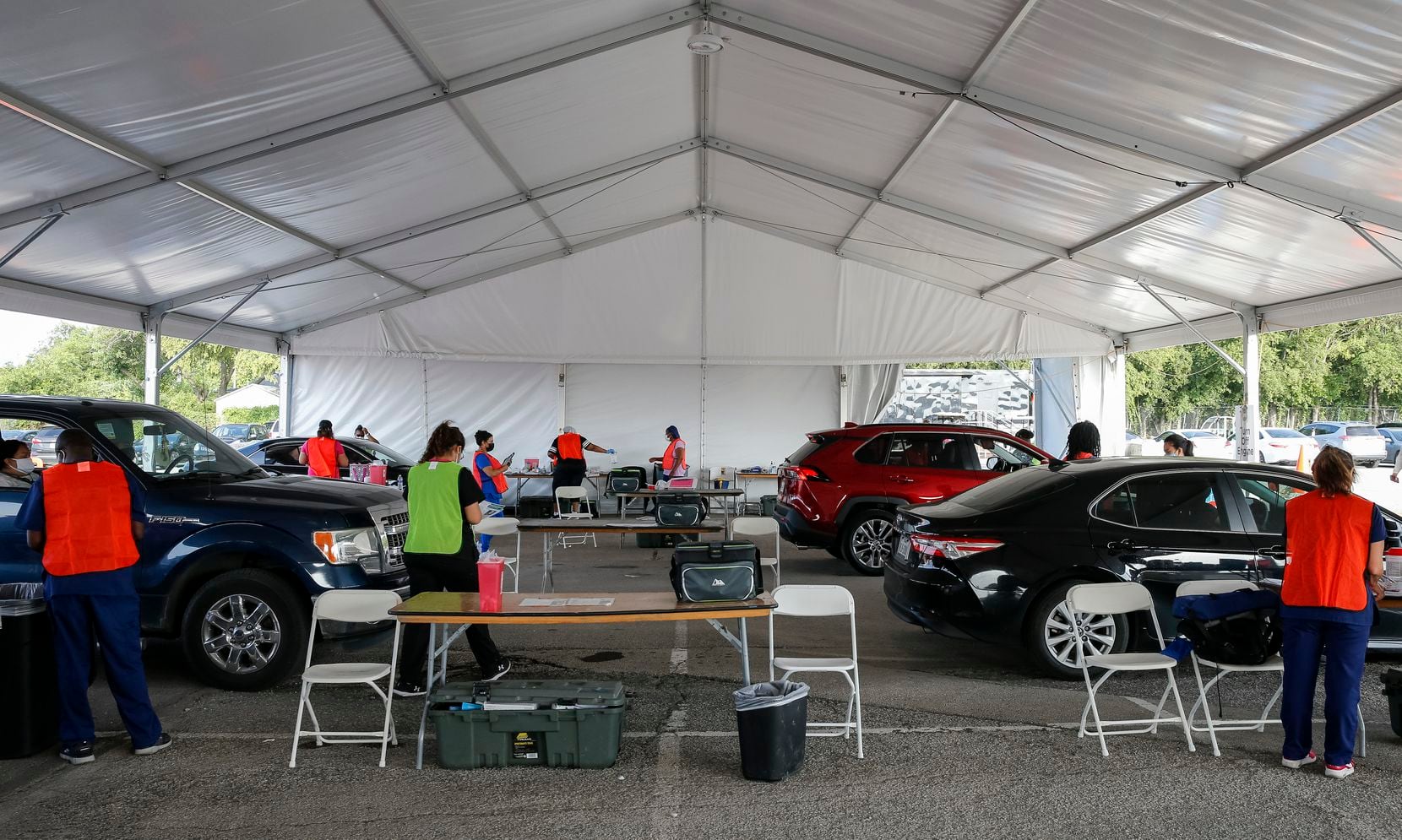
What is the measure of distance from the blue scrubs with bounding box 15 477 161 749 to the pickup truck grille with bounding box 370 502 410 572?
1.83 meters

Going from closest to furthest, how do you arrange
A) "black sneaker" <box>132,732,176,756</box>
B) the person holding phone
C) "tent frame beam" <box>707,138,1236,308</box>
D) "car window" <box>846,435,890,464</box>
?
"black sneaker" <box>132,732,176,756</box> < the person holding phone < "car window" <box>846,435,890,464</box> < "tent frame beam" <box>707,138,1236,308</box>

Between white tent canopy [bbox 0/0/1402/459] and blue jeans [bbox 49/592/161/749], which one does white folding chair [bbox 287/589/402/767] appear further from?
white tent canopy [bbox 0/0/1402/459]

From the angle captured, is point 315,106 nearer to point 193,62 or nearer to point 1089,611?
point 193,62

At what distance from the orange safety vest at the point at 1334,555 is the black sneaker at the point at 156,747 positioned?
19.0ft

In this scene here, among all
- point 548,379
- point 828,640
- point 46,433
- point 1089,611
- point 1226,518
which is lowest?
point 828,640

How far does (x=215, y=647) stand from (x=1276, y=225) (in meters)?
10.4

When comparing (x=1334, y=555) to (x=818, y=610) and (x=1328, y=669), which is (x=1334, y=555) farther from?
(x=818, y=610)

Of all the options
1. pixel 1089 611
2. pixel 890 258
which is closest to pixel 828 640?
pixel 1089 611

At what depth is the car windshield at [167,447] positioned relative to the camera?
252 inches

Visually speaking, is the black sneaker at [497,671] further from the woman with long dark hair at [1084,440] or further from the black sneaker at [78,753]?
the woman with long dark hair at [1084,440]

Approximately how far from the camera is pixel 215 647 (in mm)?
6125

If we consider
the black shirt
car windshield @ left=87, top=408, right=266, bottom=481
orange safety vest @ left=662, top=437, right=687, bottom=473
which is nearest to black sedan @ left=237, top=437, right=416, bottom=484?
orange safety vest @ left=662, top=437, right=687, bottom=473

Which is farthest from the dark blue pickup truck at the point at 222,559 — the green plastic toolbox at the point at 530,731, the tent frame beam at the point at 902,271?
the tent frame beam at the point at 902,271

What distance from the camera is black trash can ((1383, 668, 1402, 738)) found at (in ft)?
16.6
